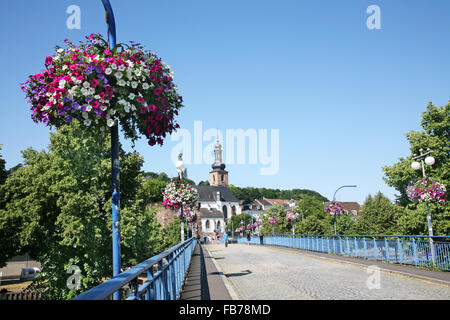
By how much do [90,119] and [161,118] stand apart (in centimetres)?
95

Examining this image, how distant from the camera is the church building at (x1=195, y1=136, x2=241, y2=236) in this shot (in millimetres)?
127750

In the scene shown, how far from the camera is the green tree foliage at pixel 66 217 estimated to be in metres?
31.2

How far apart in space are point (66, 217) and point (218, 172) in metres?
121

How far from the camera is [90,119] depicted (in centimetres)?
510

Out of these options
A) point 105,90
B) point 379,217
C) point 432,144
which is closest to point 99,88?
point 105,90

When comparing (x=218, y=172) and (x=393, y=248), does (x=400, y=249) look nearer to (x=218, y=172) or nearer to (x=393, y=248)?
(x=393, y=248)

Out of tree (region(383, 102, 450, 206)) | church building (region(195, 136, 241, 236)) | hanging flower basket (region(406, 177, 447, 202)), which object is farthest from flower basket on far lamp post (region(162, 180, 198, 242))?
church building (region(195, 136, 241, 236))

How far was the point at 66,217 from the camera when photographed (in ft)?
101

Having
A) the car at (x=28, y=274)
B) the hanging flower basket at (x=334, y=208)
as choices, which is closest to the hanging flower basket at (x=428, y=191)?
the hanging flower basket at (x=334, y=208)

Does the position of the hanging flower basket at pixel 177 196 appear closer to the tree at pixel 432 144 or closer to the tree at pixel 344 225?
the tree at pixel 432 144

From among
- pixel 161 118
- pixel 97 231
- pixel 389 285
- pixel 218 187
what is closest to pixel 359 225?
pixel 97 231

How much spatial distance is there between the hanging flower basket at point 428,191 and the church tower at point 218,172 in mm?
133810

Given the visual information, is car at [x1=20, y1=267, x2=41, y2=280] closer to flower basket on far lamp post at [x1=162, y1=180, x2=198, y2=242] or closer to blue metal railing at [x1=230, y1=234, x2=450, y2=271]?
flower basket on far lamp post at [x1=162, y1=180, x2=198, y2=242]
